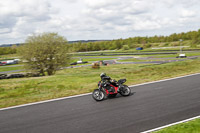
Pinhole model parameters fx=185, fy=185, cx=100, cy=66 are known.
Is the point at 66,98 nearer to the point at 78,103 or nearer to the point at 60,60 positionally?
the point at 78,103

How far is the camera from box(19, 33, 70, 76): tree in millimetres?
31578

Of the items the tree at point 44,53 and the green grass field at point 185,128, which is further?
the tree at point 44,53

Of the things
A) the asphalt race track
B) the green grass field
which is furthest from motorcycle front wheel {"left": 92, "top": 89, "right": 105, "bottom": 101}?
the green grass field

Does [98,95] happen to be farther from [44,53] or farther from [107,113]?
[44,53]

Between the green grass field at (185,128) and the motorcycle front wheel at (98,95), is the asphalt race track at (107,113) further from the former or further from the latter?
the green grass field at (185,128)

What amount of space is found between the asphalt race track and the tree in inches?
871

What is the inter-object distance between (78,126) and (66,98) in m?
4.32

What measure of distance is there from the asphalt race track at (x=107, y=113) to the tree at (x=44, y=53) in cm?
2214

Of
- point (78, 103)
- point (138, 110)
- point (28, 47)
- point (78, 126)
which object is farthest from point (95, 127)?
point (28, 47)

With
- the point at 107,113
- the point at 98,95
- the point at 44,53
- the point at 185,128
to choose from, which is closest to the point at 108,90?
the point at 98,95

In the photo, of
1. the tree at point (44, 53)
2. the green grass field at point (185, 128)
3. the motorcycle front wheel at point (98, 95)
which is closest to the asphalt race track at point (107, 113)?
the motorcycle front wheel at point (98, 95)

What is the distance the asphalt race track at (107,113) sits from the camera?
7180 millimetres

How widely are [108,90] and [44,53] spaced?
23.5 meters

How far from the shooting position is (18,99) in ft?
37.9
